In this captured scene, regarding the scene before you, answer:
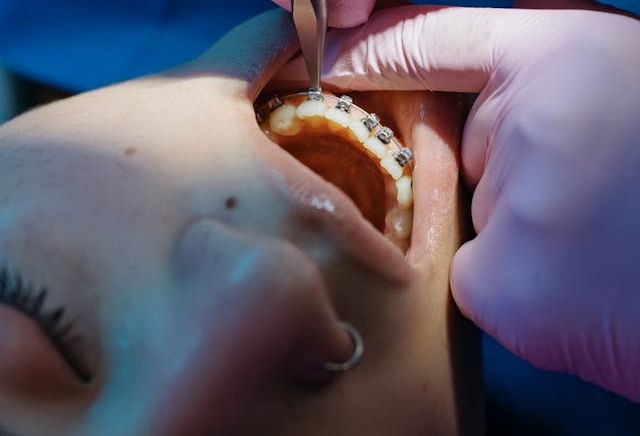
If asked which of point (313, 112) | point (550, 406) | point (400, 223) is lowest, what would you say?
point (550, 406)

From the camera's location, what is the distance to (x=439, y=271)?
2.45 ft

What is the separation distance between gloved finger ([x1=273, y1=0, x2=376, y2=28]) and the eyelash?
442 mm

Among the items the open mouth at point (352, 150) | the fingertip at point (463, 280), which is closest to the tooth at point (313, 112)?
the open mouth at point (352, 150)

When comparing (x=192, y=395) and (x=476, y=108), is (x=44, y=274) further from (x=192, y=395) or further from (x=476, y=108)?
(x=476, y=108)

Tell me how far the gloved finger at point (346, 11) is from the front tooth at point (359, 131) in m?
0.13

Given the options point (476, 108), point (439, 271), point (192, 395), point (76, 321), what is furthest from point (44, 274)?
point (476, 108)

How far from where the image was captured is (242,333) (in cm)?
53

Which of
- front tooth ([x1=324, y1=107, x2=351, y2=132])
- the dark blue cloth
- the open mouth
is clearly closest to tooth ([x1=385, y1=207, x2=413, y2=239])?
the open mouth

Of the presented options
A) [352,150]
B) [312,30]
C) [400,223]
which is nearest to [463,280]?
[400,223]

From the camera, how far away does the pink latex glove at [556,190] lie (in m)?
0.66

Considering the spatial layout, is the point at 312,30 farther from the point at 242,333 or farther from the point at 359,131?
the point at 242,333

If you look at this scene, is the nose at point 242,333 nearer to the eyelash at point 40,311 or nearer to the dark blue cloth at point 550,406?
the eyelash at point 40,311

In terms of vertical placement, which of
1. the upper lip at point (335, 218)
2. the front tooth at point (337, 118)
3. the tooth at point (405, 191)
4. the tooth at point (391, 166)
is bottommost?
the tooth at point (405, 191)

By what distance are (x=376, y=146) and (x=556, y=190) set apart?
230 millimetres
